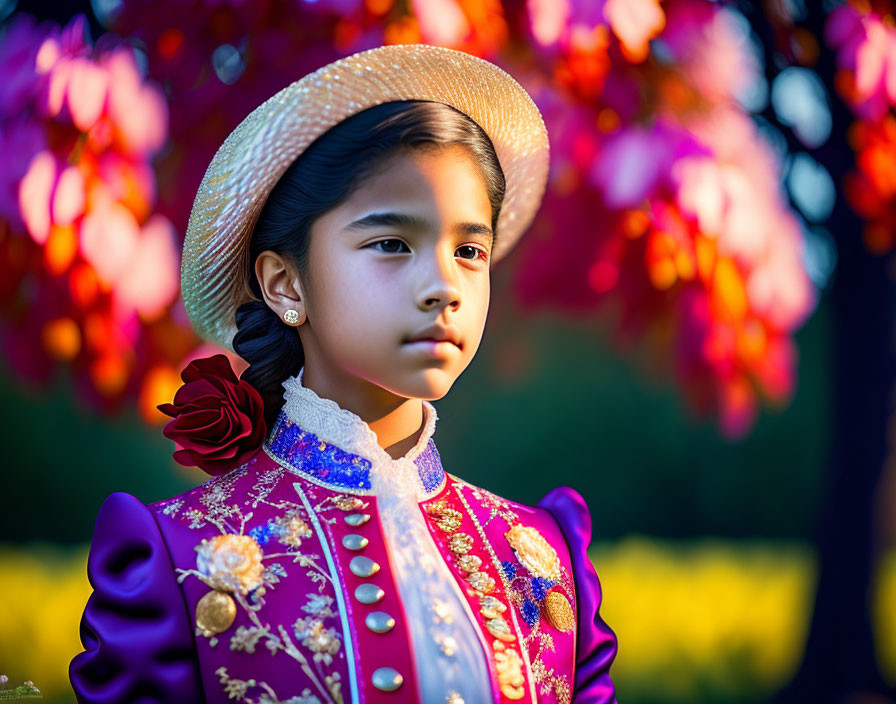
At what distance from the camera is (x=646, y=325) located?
3.36 metres

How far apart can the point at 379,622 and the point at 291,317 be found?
0.51 metres

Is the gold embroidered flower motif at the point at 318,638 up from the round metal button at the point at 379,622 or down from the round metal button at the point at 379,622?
down

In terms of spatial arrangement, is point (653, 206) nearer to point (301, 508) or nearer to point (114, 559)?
point (301, 508)

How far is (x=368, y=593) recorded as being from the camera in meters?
1.42

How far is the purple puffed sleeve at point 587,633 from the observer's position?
160 cm

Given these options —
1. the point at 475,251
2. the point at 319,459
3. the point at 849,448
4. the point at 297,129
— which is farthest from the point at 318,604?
the point at 849,448

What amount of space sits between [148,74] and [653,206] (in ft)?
4.94

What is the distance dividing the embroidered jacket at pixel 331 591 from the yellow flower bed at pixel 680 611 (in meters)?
1.84

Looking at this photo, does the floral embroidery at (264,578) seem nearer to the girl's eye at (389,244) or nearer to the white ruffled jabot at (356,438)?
the white ruffled jabot at (356,438)

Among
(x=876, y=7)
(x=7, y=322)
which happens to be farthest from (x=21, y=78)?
(x=876, y=7)

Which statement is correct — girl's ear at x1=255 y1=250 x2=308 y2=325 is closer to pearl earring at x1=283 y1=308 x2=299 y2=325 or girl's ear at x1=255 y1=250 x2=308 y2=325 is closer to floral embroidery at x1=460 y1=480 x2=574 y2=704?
pearl earring at x1=283 y1=308 x2=299 y2=325

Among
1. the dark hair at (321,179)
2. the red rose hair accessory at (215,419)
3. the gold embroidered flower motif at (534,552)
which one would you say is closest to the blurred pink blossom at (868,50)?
the dark hair at (321,179)

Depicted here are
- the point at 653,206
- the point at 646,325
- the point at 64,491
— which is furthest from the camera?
the point at 64,491

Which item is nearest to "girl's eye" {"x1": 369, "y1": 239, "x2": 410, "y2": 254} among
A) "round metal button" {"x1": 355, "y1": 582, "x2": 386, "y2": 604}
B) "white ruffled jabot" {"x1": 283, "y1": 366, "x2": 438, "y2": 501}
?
"white ruffled jabot" {"x1": 283, "y1": 366, "x2": 438, "y2": 501}
